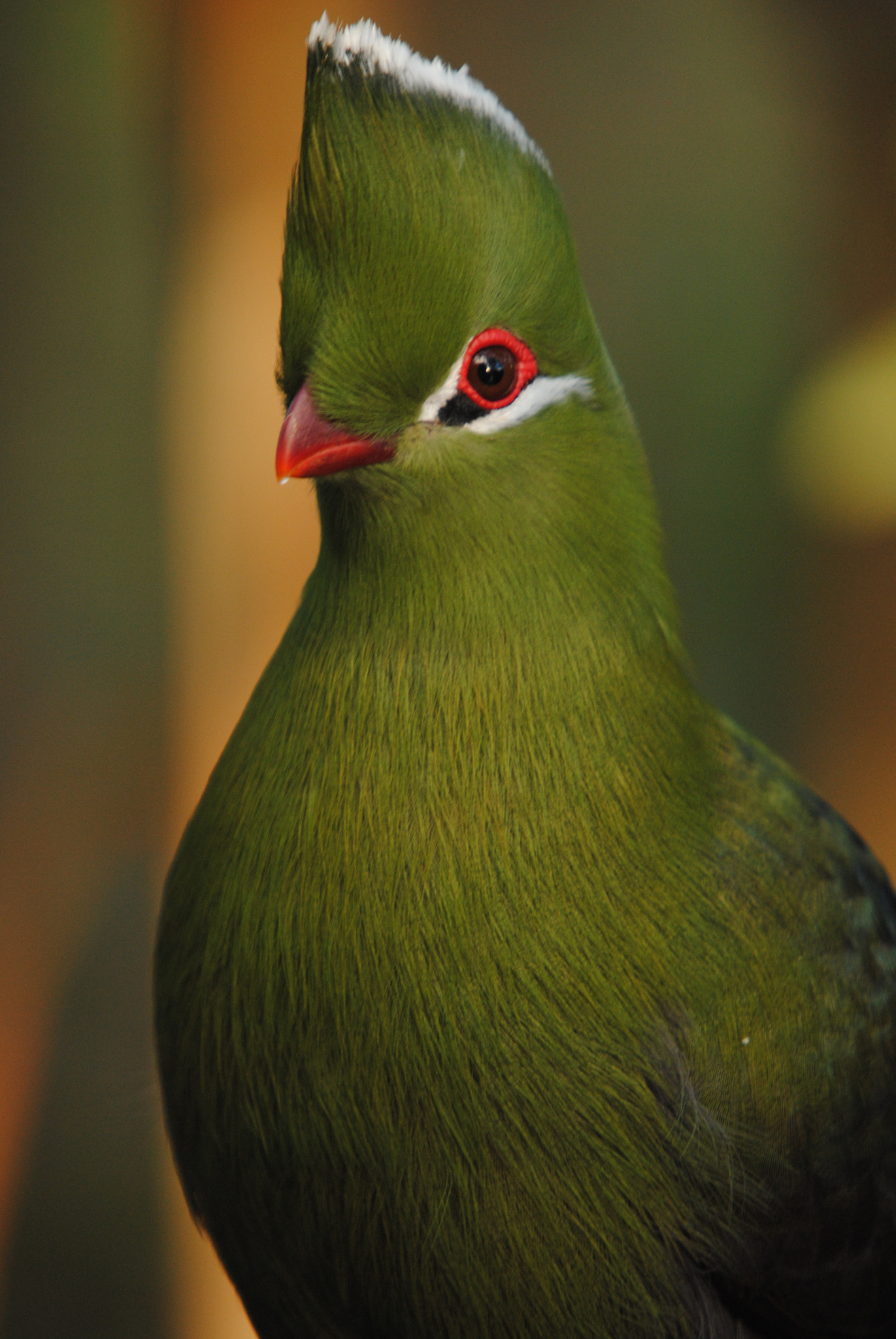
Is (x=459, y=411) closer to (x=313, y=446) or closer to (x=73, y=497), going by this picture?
(x=313, y=446)

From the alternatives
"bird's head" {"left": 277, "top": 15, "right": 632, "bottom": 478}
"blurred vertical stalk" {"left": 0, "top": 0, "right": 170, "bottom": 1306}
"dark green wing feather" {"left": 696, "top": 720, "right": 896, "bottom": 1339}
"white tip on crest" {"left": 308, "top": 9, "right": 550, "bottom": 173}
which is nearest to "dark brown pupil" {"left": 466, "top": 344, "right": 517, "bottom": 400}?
"bird's head" {"left": 277, "top": 15, "right": 632, "bottom": 478}

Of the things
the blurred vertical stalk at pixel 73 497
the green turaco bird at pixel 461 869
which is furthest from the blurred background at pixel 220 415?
the green turaco bird at pixel 461 869

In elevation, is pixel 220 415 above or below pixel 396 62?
below

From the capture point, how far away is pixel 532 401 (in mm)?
811

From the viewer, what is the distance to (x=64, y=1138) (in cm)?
187

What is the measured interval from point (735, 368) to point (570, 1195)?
175cm

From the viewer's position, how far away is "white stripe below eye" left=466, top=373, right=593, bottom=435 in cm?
80

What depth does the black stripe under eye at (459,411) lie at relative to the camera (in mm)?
782

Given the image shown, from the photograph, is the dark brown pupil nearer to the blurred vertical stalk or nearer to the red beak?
the red beak

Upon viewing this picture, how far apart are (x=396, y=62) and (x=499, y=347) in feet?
0.63

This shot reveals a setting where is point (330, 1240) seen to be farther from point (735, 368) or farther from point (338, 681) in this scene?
point (735, 368)

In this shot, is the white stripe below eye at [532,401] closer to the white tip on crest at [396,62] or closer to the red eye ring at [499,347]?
the red eye ring at [499,347]

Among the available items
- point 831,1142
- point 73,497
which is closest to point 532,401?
point 831,1142

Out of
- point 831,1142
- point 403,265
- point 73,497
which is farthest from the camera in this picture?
point 73,497
